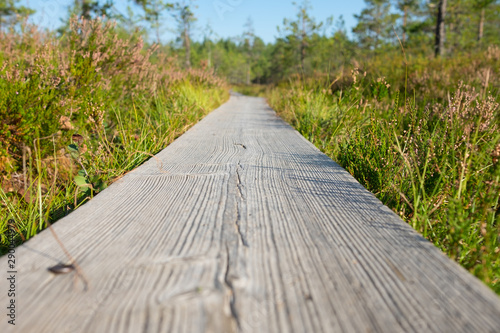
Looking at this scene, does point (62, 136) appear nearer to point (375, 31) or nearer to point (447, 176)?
point (447, 176)

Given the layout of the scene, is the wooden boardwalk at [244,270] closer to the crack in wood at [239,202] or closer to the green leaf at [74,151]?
the crack in wood at [239,202]

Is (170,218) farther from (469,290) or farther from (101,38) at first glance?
(101,38)

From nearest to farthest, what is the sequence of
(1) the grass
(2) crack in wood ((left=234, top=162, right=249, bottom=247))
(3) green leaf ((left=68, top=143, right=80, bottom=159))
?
(2) crack in wood ((left=234, top=162, right=249, bottom=247)) → (1) the grass → (3) green leaf ((left=68, top=143, right=80, bottom=159))

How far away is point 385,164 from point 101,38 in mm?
3443

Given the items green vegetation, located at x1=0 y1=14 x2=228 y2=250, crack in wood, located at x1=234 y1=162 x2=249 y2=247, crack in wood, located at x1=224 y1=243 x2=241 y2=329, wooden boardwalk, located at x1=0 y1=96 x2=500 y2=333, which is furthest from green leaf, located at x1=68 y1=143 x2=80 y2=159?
crack in wood, located at x1=224 y1=243 x2=241 y2=329

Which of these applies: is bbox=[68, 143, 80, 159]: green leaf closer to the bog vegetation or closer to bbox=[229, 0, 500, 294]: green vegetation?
the bog vegetation

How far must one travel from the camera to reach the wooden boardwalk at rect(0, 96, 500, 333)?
1.74 ft

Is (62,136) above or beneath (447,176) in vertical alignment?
above

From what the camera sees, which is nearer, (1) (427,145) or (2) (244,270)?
(2) (244,270)

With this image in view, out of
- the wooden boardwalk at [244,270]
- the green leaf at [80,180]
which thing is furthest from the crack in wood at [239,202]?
the green leaf at [80,180]

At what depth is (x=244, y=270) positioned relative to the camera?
0.66m

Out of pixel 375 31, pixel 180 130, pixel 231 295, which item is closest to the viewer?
Answer: pixel 231 295

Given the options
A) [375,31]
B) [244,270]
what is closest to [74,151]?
[244,270]

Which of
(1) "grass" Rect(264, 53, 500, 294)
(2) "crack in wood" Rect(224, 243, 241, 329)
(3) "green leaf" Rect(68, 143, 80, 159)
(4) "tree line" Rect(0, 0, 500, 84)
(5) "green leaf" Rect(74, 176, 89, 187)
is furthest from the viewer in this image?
(4) "tree line" Rect(0, 0, 500, 84)
